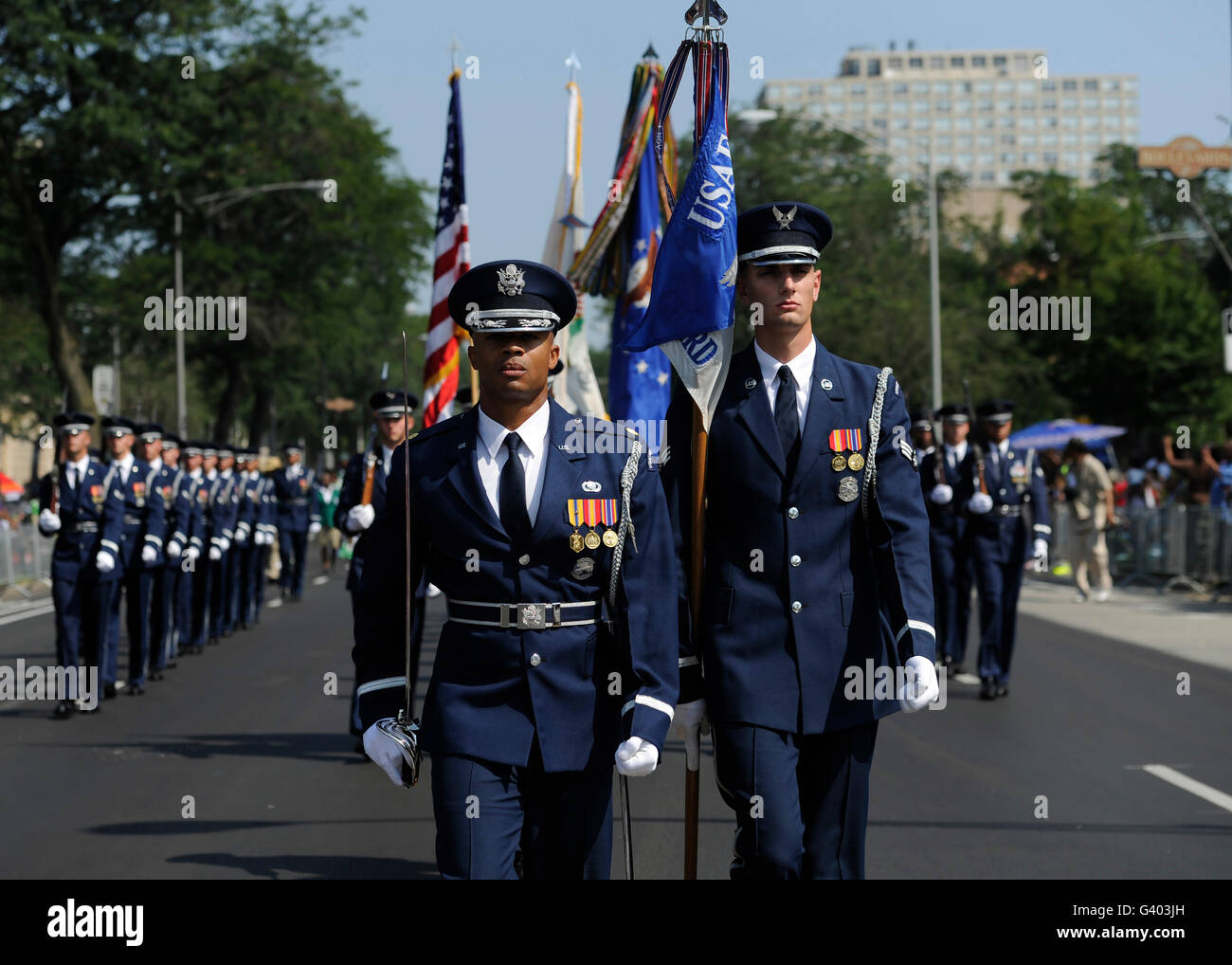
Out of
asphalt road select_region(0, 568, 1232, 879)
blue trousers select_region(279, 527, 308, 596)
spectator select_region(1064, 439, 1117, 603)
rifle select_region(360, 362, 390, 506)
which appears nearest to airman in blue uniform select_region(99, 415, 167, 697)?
asphalt road select_region(0, 568, 1232, 879)

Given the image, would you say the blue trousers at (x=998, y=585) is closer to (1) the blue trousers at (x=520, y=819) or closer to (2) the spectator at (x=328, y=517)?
(1) the blue trousers at (x=520, y=819)

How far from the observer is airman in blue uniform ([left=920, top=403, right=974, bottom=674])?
1402 cm

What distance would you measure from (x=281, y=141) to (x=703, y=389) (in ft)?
A: 123

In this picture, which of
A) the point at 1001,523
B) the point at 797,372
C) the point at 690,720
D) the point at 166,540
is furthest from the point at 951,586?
the point at 690,720

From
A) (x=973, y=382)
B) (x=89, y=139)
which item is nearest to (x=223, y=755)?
(x=89, y=139)

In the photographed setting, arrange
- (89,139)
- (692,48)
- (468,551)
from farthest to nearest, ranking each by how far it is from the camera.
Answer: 1. (89,139)
2. (692,48)
3. (468,551)

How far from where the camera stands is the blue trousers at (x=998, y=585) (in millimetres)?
12820

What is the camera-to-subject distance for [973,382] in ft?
157

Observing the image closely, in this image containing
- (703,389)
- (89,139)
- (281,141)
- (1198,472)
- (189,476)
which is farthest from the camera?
(281,141)

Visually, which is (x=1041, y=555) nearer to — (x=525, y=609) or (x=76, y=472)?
(x=76, y=472)

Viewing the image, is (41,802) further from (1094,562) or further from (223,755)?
(1094,562)

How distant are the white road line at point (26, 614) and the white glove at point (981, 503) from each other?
1133 cm

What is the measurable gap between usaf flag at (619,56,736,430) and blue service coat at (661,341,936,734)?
1.41 ft

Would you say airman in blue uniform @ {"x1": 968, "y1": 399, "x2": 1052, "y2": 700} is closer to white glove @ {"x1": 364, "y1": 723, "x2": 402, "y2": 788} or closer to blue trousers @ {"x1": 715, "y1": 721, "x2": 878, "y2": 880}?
blue trousers @ {"x1": 715, "y1": 721, "x2": 878, "y2": 880}
